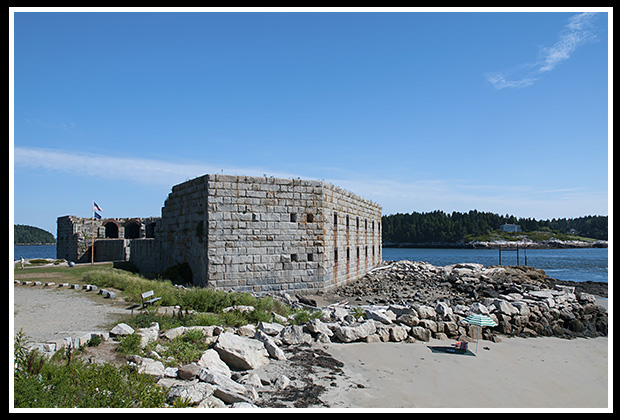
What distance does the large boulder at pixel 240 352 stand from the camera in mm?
7562

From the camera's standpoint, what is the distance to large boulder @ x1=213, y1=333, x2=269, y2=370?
7562 mm

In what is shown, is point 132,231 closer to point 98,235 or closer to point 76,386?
point 98,235

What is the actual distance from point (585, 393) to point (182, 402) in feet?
26.1

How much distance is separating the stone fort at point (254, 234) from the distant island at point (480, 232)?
102718mm

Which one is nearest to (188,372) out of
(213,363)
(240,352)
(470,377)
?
(213,363)

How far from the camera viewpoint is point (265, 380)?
6918mm

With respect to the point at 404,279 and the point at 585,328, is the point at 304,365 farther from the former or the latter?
the point at 404,279

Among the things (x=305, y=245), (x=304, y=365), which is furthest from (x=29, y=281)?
(x=304, y=365)

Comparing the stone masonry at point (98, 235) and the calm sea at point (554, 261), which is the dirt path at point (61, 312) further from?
the calm sea at point (554, 261)

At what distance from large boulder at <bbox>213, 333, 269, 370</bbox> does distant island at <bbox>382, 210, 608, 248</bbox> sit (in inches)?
4410

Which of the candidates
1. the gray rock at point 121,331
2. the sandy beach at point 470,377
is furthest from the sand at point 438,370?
the gray rock at point 121,331

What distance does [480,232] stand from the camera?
4737 inches

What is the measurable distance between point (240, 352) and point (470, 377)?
4763 millimetres

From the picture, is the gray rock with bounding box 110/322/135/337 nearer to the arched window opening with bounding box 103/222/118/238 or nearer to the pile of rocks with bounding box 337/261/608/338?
the pile of rocks with bounding box 337/261/608/338
